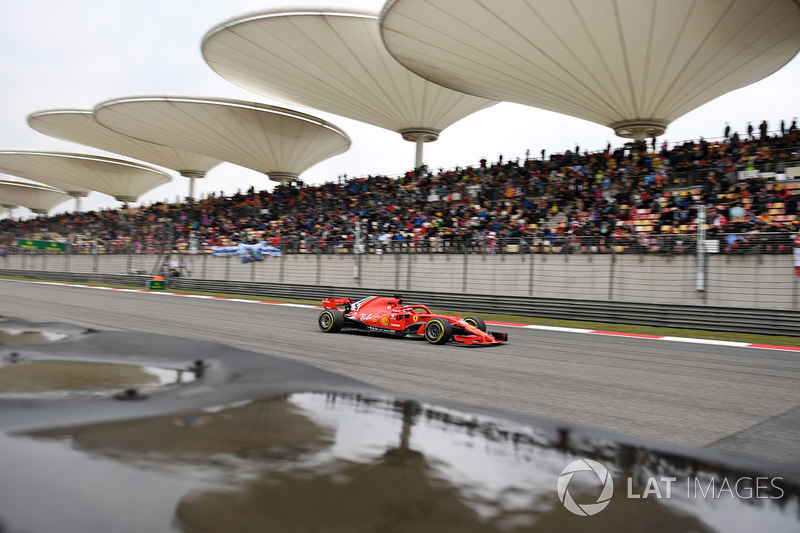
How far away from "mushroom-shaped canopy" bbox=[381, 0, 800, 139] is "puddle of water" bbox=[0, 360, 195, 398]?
20.2m

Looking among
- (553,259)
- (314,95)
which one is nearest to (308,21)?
(314,95)

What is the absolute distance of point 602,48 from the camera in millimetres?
22062

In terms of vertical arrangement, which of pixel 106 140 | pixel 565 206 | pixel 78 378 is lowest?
pixel 78 378

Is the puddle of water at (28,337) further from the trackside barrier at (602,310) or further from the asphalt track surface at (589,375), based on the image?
the trackside barrier at (602,310)

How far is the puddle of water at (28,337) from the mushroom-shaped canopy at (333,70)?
1034 inches

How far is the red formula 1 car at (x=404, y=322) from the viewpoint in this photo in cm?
976

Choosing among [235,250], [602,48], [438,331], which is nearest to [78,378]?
[438,331]

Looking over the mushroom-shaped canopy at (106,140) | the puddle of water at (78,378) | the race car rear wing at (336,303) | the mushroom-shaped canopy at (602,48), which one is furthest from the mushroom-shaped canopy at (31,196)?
the puddle of water at (78,378)

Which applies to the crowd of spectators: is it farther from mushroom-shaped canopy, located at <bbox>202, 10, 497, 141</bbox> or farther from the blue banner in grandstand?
mushroom-shaped canopy, located at <bbox>202, 10, 497, 141</bbox>

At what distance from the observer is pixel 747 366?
8.28 metres

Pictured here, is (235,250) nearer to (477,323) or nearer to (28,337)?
(477,323)

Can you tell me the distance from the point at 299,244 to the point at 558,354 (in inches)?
681

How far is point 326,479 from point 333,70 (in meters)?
31.4

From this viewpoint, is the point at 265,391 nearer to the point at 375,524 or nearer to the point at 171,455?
the point at 171,455
